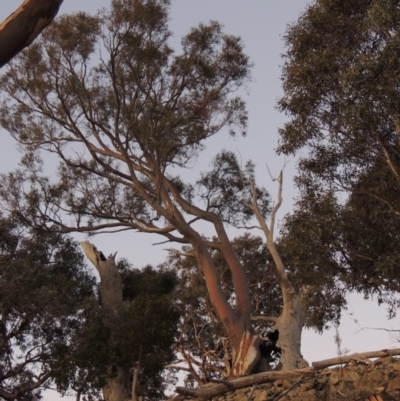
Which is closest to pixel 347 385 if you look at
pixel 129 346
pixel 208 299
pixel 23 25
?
pixel 23 25

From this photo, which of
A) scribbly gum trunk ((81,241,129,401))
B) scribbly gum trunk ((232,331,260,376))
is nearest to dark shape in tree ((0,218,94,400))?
scribbly gum trunk ((81,241,129,401))

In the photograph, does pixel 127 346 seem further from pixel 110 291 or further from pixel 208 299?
pixel 208 299

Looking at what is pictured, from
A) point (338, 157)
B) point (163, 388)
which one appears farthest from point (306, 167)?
point (163, 388)

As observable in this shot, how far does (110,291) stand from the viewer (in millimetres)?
22672

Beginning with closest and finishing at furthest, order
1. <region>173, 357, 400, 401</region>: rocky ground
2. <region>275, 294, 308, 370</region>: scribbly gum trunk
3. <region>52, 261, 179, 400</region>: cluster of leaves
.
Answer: <region>173, 357, 400, 401</region>: rocky ground, <region>52, 261, 179, 400</region>: cluster of leaves, <region>275, 294, 308, 370</region>: scribbly gum trunk

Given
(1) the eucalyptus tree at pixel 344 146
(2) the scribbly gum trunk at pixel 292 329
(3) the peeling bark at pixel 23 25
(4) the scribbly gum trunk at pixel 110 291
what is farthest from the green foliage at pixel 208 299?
(3) the peeling bark at pixel 23 25

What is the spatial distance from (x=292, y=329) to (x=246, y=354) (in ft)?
4.45

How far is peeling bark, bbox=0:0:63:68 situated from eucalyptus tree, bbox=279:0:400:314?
1019cm

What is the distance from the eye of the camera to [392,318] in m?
16.8

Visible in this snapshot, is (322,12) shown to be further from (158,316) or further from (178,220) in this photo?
(158,316)

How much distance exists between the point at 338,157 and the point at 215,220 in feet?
19.0

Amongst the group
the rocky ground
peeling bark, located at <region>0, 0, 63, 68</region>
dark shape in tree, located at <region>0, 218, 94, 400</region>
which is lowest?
the rocky ground

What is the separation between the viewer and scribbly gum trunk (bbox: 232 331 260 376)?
18.5 m

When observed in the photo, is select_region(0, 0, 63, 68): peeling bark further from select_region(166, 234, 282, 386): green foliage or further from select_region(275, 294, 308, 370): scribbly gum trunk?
select_region(166, 234, 282, 386): green foliage
